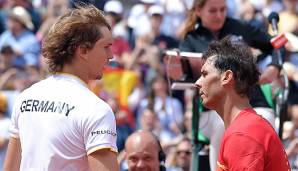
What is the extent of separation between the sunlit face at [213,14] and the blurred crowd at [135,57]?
12.1 feet

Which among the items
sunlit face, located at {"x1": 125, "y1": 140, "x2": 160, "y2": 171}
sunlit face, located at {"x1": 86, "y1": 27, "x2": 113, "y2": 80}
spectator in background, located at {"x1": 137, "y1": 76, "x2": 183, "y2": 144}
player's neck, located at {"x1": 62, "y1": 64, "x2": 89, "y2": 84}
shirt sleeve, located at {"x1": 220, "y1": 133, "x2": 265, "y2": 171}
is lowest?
spectator in background, located at {"x1": 137, "y1": 76, "x2": 183, "y2": 144}

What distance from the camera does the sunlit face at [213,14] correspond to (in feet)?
23.1

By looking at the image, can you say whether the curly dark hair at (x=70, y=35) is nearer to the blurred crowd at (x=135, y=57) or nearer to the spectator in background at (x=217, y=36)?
the spectator in background at (x=217, y=36)

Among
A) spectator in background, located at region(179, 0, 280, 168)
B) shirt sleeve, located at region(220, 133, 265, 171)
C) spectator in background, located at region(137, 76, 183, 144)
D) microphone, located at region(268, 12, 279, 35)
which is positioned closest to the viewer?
shirt sleeve, located at region(220, 133, 265, 171)

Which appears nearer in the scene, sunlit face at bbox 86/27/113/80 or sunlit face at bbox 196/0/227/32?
sunlit face at bbox 86/27/113/80

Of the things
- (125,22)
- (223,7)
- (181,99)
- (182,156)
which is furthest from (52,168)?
(125,22)

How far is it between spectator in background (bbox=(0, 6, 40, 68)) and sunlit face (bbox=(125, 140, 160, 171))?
22.7 feet

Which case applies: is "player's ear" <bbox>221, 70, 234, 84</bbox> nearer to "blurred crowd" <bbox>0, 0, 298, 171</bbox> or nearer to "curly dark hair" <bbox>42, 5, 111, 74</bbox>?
"curly dark hair" <bbox>42, 5, 111, 74</bbox>

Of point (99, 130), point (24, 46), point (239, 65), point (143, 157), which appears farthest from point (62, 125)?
point (24, 46)

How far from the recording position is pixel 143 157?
6.34m

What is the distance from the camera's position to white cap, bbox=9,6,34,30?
13.5m

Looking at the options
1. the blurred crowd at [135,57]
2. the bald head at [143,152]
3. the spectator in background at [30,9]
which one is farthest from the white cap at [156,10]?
the bald head at [143,152]

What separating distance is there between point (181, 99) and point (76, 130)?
8.30 meters

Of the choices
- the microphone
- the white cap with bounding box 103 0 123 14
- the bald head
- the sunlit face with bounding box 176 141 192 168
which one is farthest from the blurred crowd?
the bald head
